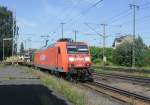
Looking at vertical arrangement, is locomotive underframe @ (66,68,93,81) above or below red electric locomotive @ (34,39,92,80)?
below

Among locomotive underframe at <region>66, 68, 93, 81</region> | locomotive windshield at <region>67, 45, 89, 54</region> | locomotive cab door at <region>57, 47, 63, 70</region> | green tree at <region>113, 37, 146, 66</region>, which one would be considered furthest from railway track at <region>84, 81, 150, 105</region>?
green tree at <region>113, 37, 146, 66</region>

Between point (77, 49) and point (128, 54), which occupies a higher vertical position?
point (128, 54)

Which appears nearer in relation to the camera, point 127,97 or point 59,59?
point 127,97

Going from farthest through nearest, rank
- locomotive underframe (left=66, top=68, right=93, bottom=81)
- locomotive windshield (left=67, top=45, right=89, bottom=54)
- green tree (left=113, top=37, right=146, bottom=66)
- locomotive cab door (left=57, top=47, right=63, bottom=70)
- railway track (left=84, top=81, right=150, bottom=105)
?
green tree (left=113, top=37, right=146, bottom=66), locomotive cab door (left=57, top=47, right=63, bottom=70), locomotive windshield (left=67, top=45, right=89, bottom=54), locomotive underframe (left=66, top=68, right=93, bottom=81), railway track (left=84, top=81, right=150, bottom=105)

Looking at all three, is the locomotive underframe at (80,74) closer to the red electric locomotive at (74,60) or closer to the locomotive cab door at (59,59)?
the red electric locomotive at (74,60)

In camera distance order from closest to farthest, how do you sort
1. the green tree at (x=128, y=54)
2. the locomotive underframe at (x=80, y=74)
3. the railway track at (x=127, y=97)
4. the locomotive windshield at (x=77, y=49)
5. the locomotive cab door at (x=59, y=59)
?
the railway track at (x=127, y=97), the locomotive underframe at (x=80, y=74), the locomotive windshield at (x=77, y=49), the locomotive cab door at (x=59, y=59), the green tree at (x=128, y=54)

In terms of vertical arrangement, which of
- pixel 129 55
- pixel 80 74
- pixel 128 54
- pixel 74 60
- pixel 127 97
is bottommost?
pixel 127 97

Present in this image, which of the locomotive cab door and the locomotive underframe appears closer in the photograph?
the locomotive underframe

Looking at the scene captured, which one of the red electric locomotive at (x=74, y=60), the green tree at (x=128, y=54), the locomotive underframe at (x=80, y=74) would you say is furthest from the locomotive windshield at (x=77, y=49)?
the green tree at (x=128, y=54)

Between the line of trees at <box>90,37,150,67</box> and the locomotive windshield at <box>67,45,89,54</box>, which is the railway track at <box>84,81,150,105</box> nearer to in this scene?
the locomotive windshield at <box>67,45,89,54</box>

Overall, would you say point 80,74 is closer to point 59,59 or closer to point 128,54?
point 59,59

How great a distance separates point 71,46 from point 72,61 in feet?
4.63

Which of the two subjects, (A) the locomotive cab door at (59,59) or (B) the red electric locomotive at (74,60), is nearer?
(B) the red electric locomotive at (74,60)

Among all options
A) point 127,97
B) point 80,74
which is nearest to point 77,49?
point 80,74
